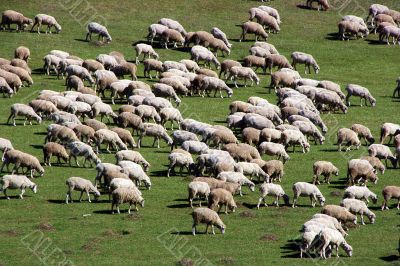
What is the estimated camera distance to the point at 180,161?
170ft

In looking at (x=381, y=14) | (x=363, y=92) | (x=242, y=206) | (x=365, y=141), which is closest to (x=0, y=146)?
(x=242, y=206)

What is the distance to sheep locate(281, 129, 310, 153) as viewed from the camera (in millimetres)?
56312

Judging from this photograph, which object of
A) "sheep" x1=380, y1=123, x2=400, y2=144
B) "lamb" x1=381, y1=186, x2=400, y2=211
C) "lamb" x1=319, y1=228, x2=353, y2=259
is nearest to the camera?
"lamb" x1=319, y1=228, x2=353, y2=259

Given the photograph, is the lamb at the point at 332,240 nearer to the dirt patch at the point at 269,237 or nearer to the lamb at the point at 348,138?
the dirt patch at the point at 269,237

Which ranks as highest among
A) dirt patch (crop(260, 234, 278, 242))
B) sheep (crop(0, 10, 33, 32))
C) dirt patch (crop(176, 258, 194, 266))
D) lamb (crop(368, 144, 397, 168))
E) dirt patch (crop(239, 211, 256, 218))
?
sheep (crop(0, 10, 33, 32))

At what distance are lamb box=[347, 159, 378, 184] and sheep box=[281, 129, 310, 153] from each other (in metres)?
5.21

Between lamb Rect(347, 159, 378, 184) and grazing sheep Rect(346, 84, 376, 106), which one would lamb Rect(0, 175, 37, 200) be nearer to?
lamb Rect(347, 159, 378, 184)

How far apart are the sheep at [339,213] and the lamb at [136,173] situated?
8.84 m

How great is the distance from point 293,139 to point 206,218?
13719 millimetres

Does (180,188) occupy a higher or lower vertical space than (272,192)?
lower

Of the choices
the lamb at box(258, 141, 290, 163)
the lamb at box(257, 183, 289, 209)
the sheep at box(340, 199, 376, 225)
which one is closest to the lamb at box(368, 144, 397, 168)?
the lamb at box(258, 141, 290, 163)

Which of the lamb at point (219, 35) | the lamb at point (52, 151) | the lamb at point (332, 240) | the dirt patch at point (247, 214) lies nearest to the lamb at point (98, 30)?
the lamb at point (219, 35)

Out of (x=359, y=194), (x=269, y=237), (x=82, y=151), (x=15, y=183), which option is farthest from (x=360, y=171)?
(x=15, y=183)

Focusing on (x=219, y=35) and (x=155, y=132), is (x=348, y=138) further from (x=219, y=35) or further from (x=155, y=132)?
(x=219, y=35)
